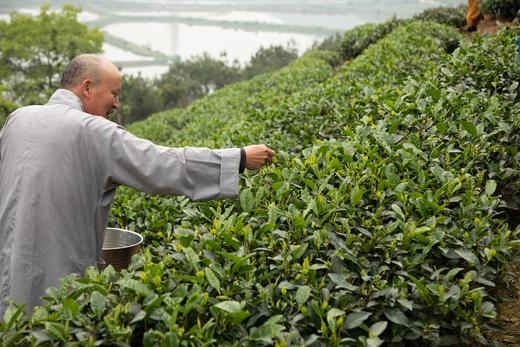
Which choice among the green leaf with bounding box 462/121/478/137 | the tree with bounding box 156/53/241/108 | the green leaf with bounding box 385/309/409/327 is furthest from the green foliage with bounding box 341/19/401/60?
the tree with bounding box 156/53/241/108

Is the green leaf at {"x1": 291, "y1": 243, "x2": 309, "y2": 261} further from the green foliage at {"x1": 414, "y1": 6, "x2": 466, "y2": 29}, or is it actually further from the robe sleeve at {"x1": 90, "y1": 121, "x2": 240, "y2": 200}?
the green foliage at {"x1": 414, "y1": 6, "x2": 466, "y2": 29}

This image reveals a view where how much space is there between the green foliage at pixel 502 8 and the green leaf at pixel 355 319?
11557 mm

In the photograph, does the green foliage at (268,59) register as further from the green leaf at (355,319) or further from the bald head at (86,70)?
the green leaf at (355,319)

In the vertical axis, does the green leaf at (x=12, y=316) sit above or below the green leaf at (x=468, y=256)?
below

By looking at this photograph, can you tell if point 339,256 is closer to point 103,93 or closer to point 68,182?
point 68,182

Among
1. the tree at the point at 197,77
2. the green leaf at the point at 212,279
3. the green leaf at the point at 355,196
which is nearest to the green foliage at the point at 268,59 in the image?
the tree at the point at 197,77

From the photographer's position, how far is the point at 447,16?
14211 millimetres

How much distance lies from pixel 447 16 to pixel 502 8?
86.6 inches

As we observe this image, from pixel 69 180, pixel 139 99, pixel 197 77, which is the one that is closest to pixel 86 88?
pixel 69 180

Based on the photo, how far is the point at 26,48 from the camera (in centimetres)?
2747

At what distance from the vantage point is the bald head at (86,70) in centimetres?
276

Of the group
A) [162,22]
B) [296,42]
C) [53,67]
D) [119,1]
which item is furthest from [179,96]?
[119,1]

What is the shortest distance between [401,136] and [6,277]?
6.98 ft

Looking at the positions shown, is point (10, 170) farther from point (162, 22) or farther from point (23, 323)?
point (162, 22)
